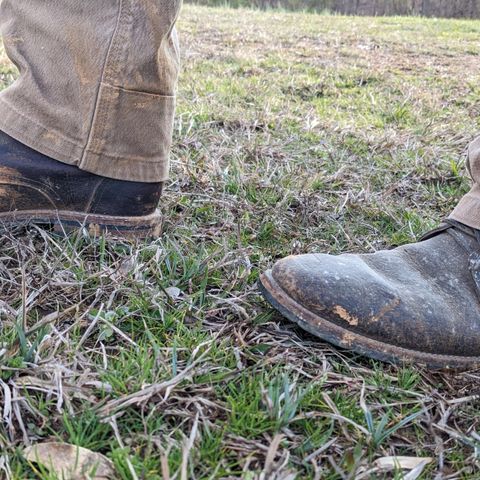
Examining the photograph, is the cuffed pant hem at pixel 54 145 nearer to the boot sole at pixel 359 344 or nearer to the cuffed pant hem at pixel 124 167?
the cuffed pant hem at pixel 124 167

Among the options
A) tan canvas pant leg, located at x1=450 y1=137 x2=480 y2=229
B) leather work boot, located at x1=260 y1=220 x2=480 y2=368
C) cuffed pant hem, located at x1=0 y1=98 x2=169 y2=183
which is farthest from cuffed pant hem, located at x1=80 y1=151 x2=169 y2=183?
tan canvas pant leg, located at x1=450 y1=137 x2=480 y2=229

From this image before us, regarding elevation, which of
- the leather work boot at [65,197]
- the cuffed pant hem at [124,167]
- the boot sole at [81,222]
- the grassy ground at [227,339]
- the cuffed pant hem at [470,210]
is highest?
the cuffed pant hem at [470,210]

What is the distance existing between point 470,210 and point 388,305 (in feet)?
0.85

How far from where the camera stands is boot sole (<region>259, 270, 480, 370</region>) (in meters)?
1.04

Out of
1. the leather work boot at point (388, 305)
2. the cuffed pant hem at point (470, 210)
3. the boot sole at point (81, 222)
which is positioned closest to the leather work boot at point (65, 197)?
the boot sole at point (81, 222)

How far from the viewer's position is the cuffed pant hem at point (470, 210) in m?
1.15

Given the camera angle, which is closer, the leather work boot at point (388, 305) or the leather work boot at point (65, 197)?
the leather work boot at point (388, 305)

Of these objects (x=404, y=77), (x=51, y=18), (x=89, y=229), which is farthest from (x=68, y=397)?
(x=404, y=77)

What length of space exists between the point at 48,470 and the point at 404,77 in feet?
11.3

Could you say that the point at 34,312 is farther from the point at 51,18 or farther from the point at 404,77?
the point at 404,77

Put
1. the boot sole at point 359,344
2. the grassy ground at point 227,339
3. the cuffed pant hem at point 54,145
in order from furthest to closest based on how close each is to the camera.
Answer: the cuffed pant hem at point 54,145, the boot sole at point 359,344, the grassy ground at point 227,339

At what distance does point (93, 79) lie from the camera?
4.10 ft

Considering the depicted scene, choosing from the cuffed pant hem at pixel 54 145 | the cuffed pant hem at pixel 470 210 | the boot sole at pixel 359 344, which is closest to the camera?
the boot sole at pixel 359 344

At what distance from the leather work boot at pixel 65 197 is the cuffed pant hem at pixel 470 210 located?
645mm
